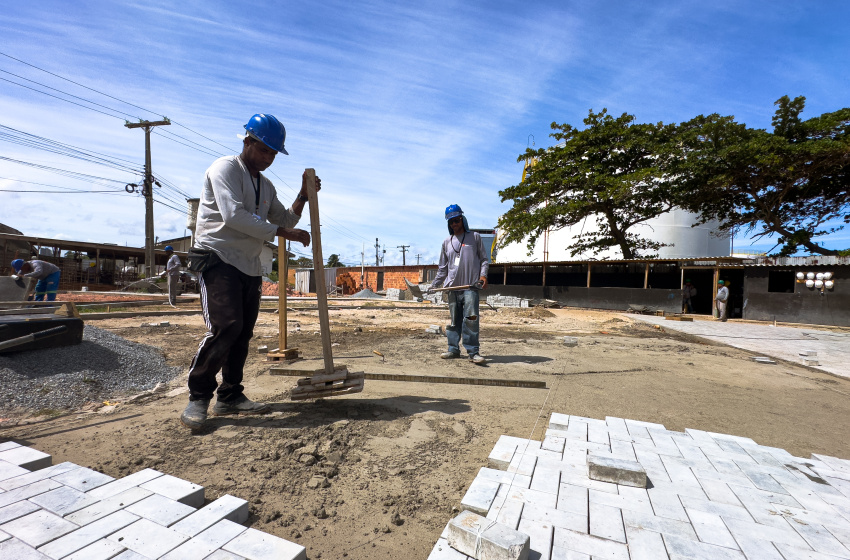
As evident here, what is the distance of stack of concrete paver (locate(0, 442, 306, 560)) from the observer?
1456 mm

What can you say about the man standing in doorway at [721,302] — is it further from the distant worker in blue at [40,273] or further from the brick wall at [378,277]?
the brick wall at [378,277]

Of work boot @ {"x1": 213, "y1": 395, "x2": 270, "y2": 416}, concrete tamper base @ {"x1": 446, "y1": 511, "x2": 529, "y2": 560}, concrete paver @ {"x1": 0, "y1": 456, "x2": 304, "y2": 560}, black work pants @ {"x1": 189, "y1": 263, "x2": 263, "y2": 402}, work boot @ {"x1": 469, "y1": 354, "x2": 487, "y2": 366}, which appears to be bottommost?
work boot @ {"x1": 469, "y1": 354, "x2": 487, "y2": 366}

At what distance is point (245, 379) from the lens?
4.45 m

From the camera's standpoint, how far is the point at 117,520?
1.63 meters

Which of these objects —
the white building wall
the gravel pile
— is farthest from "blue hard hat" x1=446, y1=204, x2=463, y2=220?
the white building wall

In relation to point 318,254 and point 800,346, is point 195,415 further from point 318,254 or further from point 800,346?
point 800,346

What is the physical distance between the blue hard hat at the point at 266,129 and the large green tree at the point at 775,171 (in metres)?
19.0

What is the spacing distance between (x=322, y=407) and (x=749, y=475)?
9.10 ft

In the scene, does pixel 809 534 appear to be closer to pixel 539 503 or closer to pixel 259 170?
pixel 539 503

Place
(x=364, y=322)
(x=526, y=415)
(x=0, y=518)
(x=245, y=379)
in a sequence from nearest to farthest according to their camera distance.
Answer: (x=0, y=518) → (x=526, y=415) → (x=245, y=379) → (x=364, y=322)

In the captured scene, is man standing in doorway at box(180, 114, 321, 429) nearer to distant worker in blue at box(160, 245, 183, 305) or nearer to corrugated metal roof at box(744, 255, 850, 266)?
distant worker in blue at box(160, 245, 183, 305)

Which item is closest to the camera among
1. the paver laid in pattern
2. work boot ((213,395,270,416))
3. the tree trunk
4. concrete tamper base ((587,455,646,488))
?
concrete tamper base ((587,455,646,488))

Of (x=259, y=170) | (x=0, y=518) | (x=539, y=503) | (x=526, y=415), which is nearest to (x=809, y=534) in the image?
(x=539, y=503)

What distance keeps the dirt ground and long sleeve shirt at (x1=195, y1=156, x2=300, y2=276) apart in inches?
46.6
